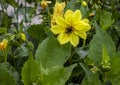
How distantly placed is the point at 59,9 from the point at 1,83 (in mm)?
230

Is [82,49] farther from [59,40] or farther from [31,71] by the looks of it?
[31,71]

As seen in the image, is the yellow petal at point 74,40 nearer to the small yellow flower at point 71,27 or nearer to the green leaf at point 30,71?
the small yellow flower at point 71,27

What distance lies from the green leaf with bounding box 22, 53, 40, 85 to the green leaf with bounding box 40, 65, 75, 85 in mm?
16

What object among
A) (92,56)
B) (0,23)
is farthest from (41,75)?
(0,23)

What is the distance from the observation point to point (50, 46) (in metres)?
0.76

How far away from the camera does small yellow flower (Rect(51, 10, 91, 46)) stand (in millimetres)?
809

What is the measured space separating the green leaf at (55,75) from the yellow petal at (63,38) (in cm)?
10

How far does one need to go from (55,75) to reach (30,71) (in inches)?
1.9

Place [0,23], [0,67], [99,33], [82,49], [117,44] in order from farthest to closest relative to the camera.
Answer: [0,23]
[117,44]
[82,49]
[99,33]
[0,67]

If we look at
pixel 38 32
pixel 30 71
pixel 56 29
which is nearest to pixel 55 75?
pixel 30 71

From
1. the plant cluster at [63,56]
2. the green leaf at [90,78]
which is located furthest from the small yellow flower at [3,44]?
the green leaf at [90,78]

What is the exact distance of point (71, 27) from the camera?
2.71 feet

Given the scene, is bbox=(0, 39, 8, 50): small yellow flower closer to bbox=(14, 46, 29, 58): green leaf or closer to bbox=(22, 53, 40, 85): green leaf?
bbox=(14, 46, 29, 58): green leaf

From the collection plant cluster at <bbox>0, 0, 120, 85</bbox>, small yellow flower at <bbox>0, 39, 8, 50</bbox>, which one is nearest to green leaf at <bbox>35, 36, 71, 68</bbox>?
plant cluster at <bbox>0, 0, 120, 85</bbox>
